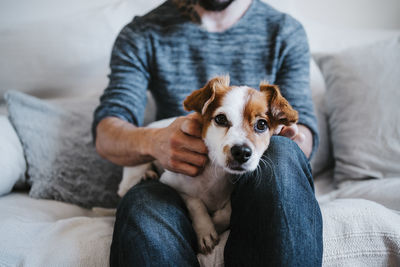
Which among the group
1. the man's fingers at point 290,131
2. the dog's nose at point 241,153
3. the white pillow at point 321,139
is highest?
the dog's nose at point 241,153

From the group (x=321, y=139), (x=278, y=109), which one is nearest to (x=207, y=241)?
(x=278, y=109)

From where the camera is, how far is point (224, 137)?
68 centimetres

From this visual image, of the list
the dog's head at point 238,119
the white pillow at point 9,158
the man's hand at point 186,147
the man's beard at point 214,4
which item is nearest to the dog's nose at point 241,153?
the dog's head at point 238,119

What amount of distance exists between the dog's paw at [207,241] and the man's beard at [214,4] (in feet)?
2.61

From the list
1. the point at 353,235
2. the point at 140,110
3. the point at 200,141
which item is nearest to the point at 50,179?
the point at 140,110

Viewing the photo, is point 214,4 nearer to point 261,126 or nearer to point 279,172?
point 261,126

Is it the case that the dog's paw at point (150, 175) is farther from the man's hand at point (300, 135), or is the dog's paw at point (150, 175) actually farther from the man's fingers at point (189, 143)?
the man's hand at point (300, 135)

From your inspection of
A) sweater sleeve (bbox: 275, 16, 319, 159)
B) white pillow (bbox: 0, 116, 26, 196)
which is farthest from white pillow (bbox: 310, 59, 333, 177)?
white pillow (bbox: 0, 116, 26, 196)

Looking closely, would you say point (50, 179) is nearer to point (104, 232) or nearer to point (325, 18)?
point (104, 232)

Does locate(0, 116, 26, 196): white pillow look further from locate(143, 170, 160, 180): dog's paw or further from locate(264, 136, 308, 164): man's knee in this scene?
locate(264, 136, 308, 164): man's knee

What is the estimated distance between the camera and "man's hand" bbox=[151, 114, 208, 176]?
2.43 ft

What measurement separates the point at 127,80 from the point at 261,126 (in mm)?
546

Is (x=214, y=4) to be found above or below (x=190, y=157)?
above

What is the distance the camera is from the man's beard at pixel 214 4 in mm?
1038
